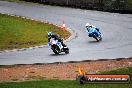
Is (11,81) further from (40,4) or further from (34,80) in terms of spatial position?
(40,4)

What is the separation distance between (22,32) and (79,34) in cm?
485

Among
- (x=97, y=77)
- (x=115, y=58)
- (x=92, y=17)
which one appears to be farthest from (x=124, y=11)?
(x=97, y=77)

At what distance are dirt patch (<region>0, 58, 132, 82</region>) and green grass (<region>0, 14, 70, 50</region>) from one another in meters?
7.08

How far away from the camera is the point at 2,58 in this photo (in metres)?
27.7

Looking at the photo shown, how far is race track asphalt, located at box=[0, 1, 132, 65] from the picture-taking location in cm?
2761

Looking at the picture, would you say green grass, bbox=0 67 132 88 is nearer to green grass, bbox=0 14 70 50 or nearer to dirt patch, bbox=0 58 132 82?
dirt patch, bbox=0 58 132 82

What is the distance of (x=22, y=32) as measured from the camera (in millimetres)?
37438

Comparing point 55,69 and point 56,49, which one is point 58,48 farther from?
point 55,69

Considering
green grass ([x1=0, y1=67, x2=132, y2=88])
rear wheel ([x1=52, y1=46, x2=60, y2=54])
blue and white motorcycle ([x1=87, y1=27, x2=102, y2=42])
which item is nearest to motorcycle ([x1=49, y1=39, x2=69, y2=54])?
rear wheel ([x1=52, y1=46, x2=60, y2=54])

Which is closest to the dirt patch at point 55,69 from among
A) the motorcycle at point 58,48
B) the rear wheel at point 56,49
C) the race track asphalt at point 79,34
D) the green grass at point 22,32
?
the race track asphalt at point 79,34

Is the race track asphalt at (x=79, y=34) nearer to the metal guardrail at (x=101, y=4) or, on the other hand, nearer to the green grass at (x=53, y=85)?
the metal guardrail at (x=101, y=4)

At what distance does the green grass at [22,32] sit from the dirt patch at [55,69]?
Result: 7.08m

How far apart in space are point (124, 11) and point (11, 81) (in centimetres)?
2888

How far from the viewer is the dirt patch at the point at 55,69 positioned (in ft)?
73.4
